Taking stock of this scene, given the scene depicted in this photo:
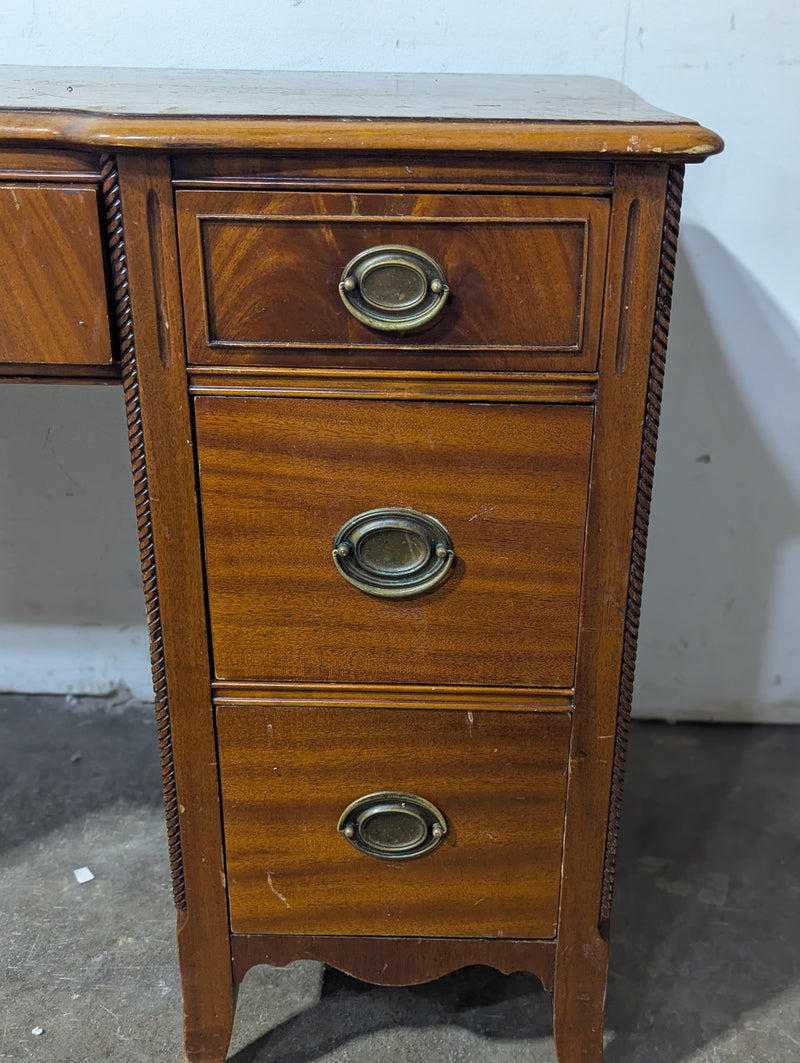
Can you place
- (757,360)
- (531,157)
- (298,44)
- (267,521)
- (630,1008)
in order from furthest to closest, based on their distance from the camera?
(757,360)
(298,44)
(630,1008)
(267,521)
(531,157)

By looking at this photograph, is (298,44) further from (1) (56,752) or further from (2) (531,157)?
(1) (56,752)

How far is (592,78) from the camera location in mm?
1207

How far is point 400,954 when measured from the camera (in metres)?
0.99

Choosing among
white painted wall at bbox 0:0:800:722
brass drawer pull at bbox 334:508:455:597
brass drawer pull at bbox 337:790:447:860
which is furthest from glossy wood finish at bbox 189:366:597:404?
white painted wall at bbox 0:0:800:722

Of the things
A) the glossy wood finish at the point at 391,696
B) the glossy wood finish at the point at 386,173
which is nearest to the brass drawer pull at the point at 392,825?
the glossy wood finish at the point at 391,696

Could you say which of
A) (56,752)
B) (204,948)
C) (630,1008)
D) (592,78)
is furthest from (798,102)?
(56,752)

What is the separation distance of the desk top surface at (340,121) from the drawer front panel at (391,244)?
4 cm

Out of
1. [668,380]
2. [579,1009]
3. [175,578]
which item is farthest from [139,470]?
[668,380]

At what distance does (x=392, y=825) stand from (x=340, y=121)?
0.65 meters

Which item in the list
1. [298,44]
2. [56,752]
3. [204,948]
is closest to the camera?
[204,948]

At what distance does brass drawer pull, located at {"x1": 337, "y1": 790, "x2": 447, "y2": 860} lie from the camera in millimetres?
928

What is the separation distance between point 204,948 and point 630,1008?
53 cm

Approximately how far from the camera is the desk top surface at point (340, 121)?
704mm

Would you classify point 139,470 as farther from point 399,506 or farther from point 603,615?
point 603,615
